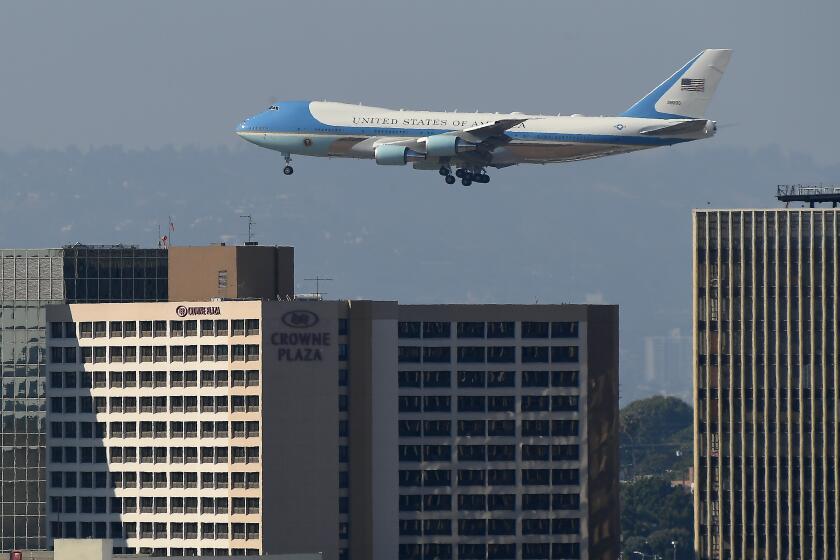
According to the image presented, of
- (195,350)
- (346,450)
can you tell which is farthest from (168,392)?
(346,450)

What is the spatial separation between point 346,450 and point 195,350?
15954 mm

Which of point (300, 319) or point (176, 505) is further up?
point (300, 319)

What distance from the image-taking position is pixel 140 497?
19875cm

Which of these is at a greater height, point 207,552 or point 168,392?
point 168,392

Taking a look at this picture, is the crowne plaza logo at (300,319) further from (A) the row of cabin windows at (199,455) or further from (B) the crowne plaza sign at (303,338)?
(A) the row of cabin windows at (199,455)

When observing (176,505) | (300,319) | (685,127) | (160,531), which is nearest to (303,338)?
(300,319)

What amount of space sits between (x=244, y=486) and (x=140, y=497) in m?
11.8

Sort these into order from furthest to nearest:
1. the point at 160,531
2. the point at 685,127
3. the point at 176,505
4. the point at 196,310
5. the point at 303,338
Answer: the point at 196,310, the point at 176,505, the point at 160,531, the point at 685,127, the point at 303,338

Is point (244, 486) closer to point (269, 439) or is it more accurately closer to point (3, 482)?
point (269, 439)

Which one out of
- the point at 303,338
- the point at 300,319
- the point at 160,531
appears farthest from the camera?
the point at 160,531

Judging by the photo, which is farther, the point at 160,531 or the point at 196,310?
the point at 196,310

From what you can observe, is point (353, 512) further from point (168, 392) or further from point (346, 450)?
point (168, 392)

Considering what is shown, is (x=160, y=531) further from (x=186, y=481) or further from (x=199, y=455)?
(x=199, y=455)

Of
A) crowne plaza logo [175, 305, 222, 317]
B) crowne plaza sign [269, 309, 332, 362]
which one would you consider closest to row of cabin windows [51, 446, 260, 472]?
crowne plaza sign [269, 309, 332, 362]
